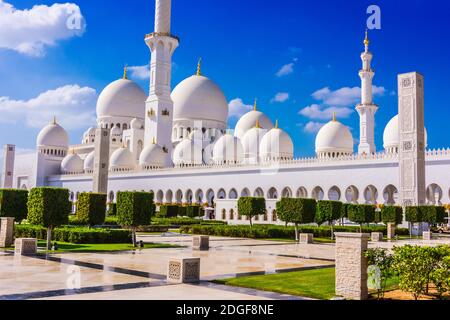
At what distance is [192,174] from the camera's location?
152 ft

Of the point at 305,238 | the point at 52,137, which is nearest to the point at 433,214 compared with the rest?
the point at 305,238

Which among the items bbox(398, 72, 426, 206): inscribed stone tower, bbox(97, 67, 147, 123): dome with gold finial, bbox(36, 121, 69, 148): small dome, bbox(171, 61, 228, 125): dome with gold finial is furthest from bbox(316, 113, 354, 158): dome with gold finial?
bbox(36, 121, 69, 148): small dome

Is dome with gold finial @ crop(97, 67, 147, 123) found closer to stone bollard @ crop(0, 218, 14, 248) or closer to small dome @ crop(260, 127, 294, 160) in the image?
small dome @ crop(260, 127, 294, 160)

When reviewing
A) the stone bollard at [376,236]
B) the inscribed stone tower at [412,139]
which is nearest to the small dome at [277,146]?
the inscribed stone tower at [412,139]

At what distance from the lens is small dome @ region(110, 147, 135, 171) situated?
177 ft

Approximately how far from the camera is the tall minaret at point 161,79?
45.7 meters

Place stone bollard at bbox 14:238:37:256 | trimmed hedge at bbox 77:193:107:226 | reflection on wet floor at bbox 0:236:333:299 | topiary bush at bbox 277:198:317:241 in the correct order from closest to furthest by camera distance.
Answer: reflection on wet floor at bbox 0:236:333:299 < stone bollard at bbox 14:238:37:256 < trimmed hedge at bbox 77:193:107:226 < topiary bush at bbox 277:198:317:241

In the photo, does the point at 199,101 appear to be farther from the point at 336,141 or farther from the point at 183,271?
the point at 183,271

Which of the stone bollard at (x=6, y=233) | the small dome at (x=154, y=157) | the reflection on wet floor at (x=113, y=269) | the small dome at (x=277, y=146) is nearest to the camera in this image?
the reflection on wet floor at (x=113, y=269)

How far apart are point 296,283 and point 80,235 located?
9.95m

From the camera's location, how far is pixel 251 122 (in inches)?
2324

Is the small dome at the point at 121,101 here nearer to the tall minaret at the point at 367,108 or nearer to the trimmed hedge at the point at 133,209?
the tall minaret at the point at 367,108

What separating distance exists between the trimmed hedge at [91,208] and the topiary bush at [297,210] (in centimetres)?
779

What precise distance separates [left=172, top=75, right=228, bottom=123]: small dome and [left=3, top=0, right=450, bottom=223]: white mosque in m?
0.11
